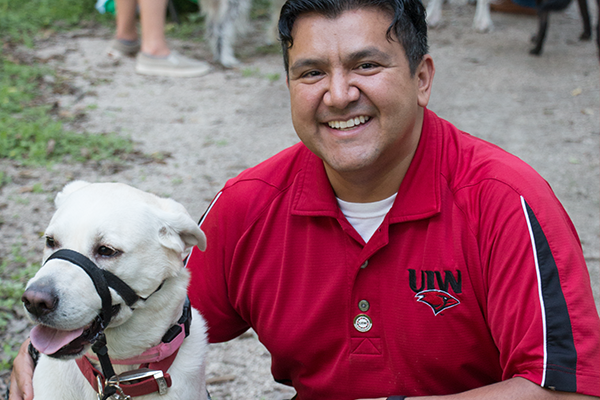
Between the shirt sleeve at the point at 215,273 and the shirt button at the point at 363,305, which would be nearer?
the shirt button at the point at 363,305

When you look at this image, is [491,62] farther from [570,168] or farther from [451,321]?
[451,321]

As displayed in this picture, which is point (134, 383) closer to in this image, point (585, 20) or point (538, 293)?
point (538, 293)

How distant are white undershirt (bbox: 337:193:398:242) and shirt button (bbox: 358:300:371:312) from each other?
21 centimetres

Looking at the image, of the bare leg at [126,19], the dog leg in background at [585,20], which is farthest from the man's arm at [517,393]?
the dog leg in background at [585,20]

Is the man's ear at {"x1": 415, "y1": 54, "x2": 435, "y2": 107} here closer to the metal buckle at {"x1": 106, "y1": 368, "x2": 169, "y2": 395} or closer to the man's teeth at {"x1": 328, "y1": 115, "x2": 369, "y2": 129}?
the man's teeth at {"x1": 328, "y1": 115, "x2": 369, "y2": 129}

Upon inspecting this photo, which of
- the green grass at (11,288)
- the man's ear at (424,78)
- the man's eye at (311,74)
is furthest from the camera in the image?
the green grass at (11,288)

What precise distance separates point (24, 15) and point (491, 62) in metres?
5.86

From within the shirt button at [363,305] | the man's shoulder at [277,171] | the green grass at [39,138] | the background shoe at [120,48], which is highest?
the man's shoulder at [277,171]

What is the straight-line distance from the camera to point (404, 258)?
1.71 metres

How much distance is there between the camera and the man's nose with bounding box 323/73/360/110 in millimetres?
1694

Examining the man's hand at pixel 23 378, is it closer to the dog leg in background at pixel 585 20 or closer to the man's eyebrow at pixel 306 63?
the man's eyebrow at pixel 306 63

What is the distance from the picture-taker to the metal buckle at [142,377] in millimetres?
1683

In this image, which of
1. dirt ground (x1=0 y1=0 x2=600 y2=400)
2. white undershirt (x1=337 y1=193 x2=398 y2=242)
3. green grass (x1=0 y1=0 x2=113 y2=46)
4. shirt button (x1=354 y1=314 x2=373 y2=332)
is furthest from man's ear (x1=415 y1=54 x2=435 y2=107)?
green grass (x1=0 y1=0 x2=113 y2=46)

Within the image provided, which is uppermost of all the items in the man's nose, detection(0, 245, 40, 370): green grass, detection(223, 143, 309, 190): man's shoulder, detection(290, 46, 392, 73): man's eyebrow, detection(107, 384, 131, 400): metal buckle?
detection(290, 46, 392, 73): man's eyebrow
